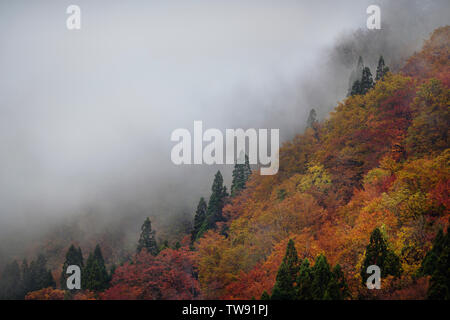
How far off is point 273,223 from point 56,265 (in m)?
141

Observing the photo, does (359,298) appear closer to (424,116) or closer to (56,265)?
(424,116)

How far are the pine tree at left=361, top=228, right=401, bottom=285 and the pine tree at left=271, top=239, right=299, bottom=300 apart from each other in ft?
19.0

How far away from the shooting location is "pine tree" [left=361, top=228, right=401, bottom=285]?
25375 mm

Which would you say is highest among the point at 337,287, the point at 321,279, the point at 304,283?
the point at 321,279

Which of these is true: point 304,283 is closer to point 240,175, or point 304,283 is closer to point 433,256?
point 433,256

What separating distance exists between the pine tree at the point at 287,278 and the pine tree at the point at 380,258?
5.79 meters

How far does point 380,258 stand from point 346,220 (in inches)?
331

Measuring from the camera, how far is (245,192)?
201 ft

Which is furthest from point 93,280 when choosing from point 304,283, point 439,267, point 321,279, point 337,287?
point 439,267

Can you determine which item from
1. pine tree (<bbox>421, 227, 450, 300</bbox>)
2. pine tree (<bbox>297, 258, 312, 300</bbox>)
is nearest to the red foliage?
pine tree (<bbox>297, 258, 312, 300</bbox>)

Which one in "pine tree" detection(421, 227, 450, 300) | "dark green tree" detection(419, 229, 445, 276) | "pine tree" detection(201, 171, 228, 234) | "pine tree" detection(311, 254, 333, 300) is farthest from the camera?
"pine tree" detection(201, 171, 228, 234)

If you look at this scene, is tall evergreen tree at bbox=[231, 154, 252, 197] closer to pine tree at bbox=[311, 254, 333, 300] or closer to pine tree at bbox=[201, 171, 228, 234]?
pine tree at bbox=[201, 171, 228, 234]

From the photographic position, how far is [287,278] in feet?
94.3
